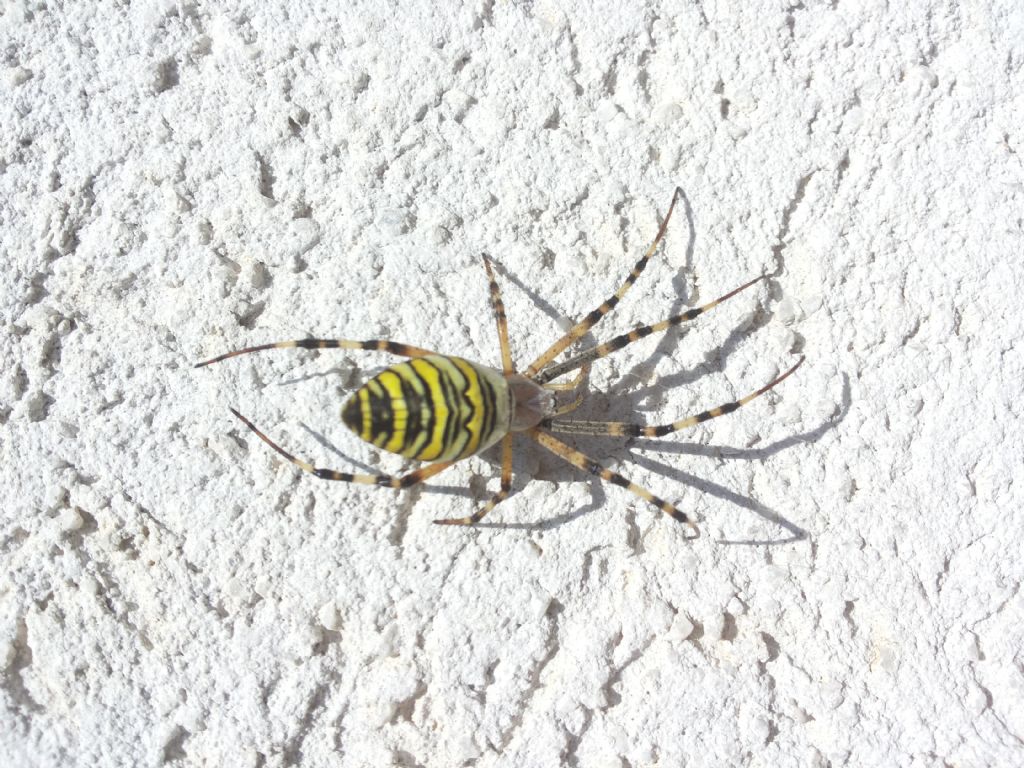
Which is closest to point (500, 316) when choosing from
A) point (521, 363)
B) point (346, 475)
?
point (521, 363)

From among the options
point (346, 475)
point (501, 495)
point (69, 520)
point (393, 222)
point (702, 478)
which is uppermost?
point (393, 222)

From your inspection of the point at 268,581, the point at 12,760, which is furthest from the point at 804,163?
the point at 12,760

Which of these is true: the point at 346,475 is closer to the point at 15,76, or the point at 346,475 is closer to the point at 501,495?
the point at 501,495

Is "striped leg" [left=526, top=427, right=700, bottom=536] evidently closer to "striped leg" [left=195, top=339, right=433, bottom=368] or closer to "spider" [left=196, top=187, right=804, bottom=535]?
"spider" [left=196, top=187, right=804, bottom=535]

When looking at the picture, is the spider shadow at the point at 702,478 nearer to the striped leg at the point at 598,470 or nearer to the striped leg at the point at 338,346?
the striped leg at the point at 598,470

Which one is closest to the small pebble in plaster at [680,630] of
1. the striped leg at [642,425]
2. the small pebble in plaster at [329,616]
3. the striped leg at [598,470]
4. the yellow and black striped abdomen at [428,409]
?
the striped leg at [598,470]
